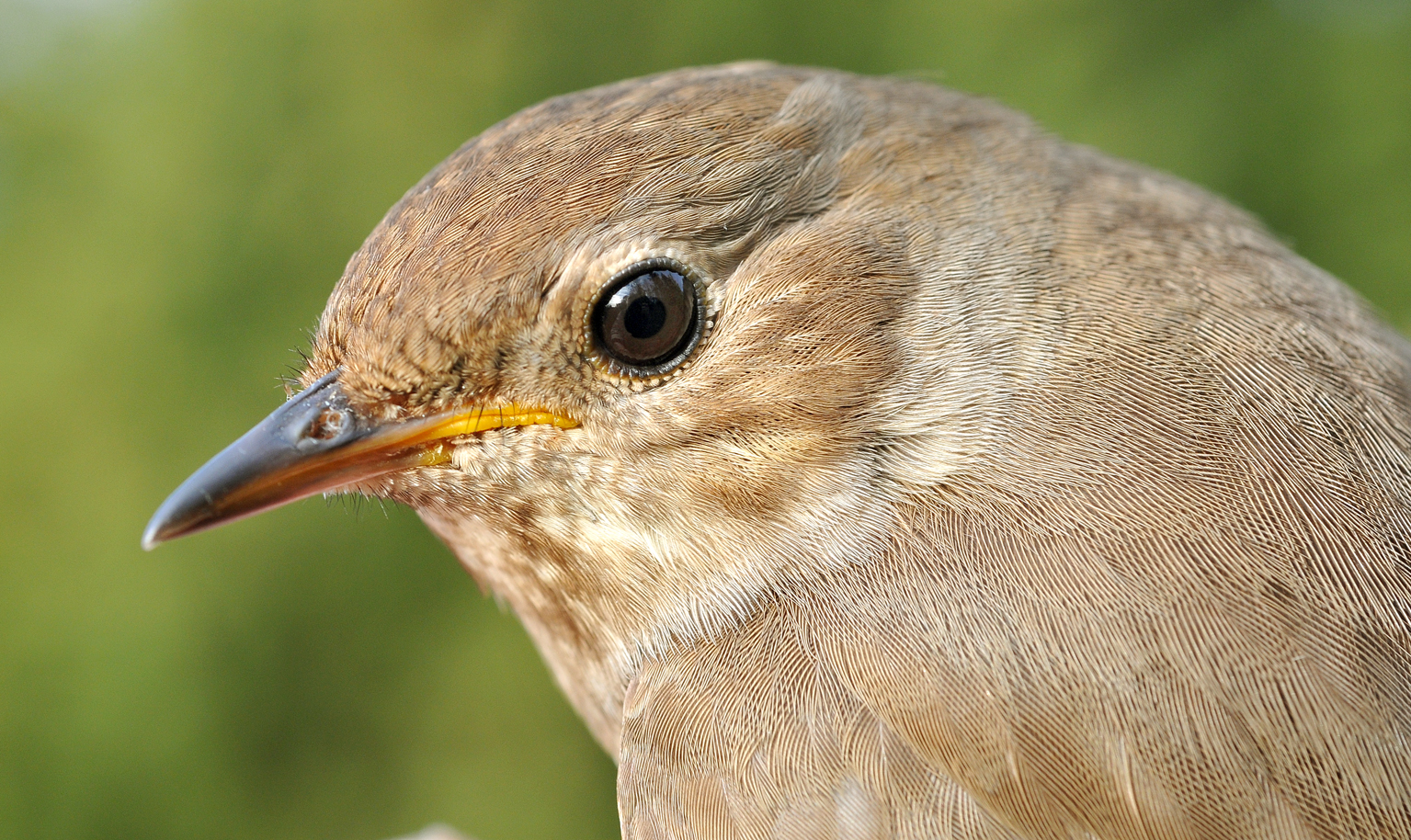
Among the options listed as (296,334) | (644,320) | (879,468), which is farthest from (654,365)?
(296,334)

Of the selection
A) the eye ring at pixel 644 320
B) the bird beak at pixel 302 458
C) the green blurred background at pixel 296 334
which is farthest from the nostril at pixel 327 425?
the green blurred background at pixel 296 334

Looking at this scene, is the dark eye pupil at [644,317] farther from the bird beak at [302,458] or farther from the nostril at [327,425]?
the nostril at [327,425]

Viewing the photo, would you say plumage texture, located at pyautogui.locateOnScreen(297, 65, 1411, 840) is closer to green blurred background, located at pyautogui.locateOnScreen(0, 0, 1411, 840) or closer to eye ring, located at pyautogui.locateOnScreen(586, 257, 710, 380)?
eye ring, located at pyautogui.locateOnScreen(586, 257, 710, 380)

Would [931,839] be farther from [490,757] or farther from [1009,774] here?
[490,757]

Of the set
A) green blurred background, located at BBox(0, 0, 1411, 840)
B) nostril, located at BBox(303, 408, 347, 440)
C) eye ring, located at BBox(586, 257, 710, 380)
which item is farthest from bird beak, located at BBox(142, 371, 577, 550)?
green blurred background, located at BBox(0, 0, 1411, 840)

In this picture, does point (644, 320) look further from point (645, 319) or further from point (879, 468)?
point (879, 468)

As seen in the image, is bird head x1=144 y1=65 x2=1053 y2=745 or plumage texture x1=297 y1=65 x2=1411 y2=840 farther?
bird head x1=144 y1=65 x2=1053 y2=745

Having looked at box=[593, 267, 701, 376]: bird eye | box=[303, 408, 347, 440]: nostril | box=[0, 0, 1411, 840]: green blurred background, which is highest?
box=[303, 408, 347, 440]: nostril
